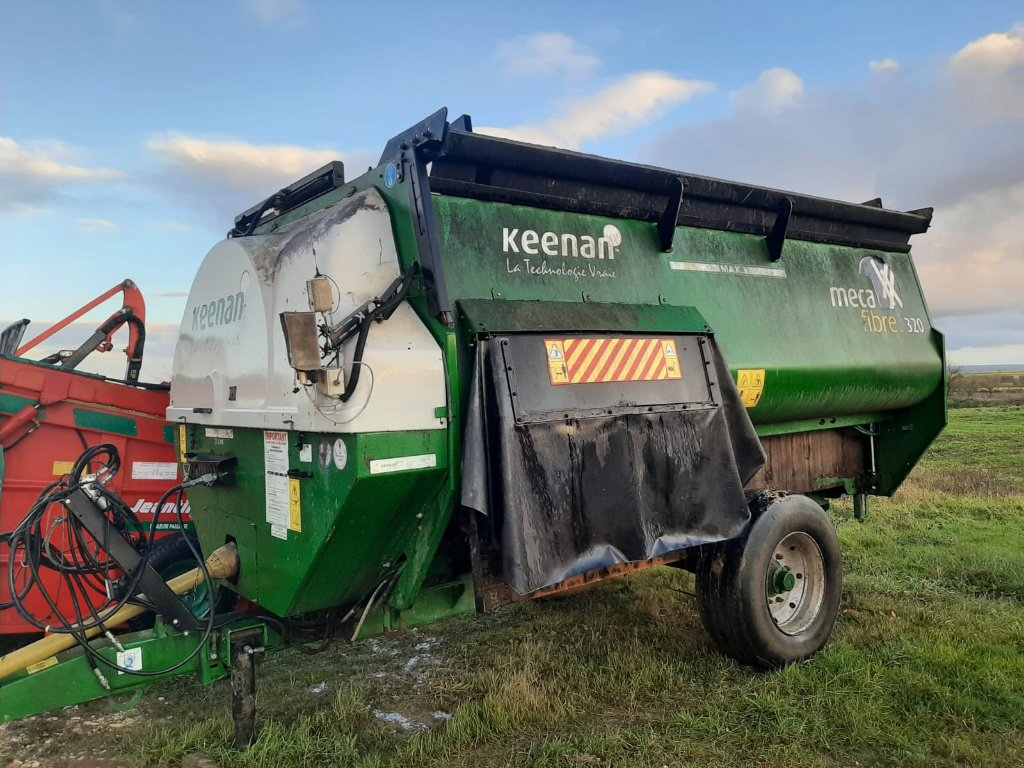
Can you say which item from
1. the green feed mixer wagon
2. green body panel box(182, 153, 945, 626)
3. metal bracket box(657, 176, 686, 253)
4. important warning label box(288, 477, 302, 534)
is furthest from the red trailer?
metal bracket box(657, 176, 686, 253)

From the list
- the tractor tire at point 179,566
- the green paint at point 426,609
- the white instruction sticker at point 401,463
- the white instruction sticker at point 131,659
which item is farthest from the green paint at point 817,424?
the white instruction sticker at point 131,659

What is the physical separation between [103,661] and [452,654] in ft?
6.89

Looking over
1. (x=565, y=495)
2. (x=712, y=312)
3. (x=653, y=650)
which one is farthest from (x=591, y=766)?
(x=712, y=312)

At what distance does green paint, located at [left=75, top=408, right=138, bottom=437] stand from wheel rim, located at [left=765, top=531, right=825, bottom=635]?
4.20m

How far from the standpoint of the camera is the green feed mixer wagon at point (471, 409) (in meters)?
3.06

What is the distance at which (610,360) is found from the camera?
3582 millimetres

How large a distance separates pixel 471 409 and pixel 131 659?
186 centimetres

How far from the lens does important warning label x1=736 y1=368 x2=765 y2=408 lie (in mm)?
4422

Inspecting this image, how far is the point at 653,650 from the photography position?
4.49m

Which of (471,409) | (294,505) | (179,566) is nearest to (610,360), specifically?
(471,409)

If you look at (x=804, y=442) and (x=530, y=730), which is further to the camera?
(x=804, y=442)

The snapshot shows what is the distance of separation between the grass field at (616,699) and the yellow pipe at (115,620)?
58cm

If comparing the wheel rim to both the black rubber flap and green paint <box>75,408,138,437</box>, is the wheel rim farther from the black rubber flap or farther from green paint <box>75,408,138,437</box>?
green paint <box>75,408,138,437</box>

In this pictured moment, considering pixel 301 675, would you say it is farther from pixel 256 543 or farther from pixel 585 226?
pixel 585 226
